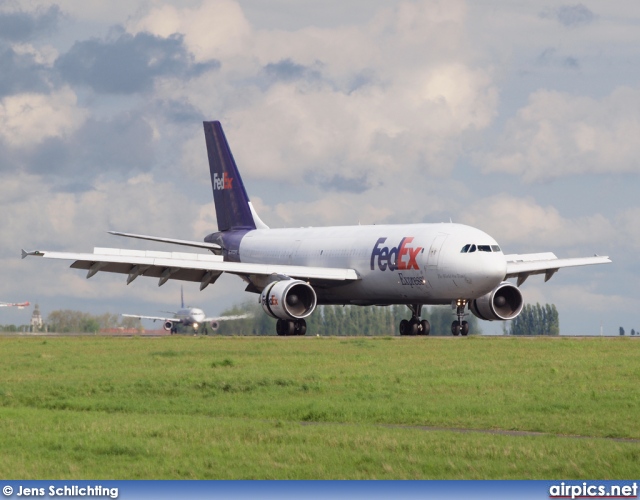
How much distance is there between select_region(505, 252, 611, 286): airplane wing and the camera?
49.3 m

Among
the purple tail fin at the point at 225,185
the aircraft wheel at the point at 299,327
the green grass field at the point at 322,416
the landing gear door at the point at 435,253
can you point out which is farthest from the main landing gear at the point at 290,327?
the green grass field at the point at 322,416

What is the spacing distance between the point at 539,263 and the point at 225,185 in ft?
64.9

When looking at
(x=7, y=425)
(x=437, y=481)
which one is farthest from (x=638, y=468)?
(x=7, y=425)

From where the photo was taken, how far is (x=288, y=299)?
157 ft

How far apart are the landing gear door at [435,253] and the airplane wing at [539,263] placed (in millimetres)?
4524

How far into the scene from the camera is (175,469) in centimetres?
1329

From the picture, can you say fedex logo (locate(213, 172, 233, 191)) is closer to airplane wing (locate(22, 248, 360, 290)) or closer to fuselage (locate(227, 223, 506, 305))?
fuselage (locate(227, 223, 506, 305))

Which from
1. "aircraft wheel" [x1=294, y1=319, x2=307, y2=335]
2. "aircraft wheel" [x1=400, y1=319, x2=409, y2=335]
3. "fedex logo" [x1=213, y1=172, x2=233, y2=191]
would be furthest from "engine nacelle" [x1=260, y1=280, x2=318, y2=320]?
"fedex logo" [x1=213, y1=172, x2=233, y2=191]

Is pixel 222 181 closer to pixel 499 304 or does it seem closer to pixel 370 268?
pixel 370 268

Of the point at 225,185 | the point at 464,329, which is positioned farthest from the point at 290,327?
the point at 225,185

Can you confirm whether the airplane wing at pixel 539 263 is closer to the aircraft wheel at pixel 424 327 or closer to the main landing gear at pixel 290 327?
the aircraft wheel at pixel 424 327

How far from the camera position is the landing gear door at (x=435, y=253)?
147ft

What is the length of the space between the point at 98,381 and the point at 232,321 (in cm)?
3479

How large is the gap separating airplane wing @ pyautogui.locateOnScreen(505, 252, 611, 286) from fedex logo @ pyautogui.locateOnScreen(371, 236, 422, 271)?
483cm
